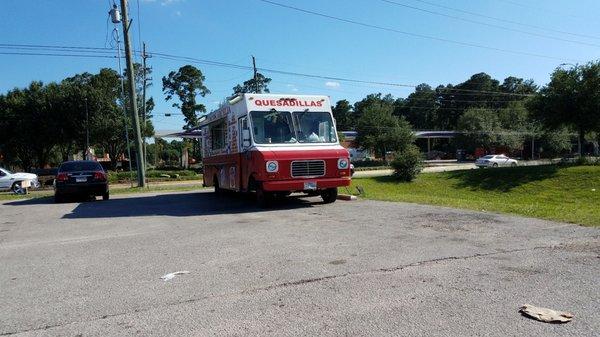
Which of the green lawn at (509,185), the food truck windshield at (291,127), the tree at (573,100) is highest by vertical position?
the tree at (573,100)

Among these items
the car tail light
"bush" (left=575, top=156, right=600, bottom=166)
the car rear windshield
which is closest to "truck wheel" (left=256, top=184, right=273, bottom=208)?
the car tail light

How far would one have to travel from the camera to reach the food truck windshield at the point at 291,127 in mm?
12953

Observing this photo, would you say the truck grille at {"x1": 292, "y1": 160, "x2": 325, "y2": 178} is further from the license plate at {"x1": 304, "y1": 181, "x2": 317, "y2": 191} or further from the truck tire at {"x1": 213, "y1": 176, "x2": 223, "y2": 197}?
the truck tire at {"x1": 213, "y1": 176, "x2": 223, "y2": 197}

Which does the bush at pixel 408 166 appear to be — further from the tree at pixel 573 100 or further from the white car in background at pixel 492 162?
the white car in background at pixel 492 162

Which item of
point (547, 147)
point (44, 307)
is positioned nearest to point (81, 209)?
point (44, 307)

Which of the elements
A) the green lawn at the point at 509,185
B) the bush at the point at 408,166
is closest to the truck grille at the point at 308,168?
the green lawn at the point at 509,185

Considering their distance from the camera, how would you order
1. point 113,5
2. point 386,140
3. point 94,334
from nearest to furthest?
point 94,334, point 113,5, point 386,140

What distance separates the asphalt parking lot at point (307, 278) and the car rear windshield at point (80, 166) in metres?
8.17

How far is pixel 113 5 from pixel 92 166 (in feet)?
40.9

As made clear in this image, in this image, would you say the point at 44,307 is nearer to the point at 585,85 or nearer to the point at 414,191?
the point at 414,191

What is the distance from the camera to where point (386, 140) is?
63594 mm

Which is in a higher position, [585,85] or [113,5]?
[113,5]

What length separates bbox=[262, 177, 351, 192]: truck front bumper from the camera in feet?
39.7

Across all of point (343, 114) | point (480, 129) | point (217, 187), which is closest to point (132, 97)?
point (217, 187)
